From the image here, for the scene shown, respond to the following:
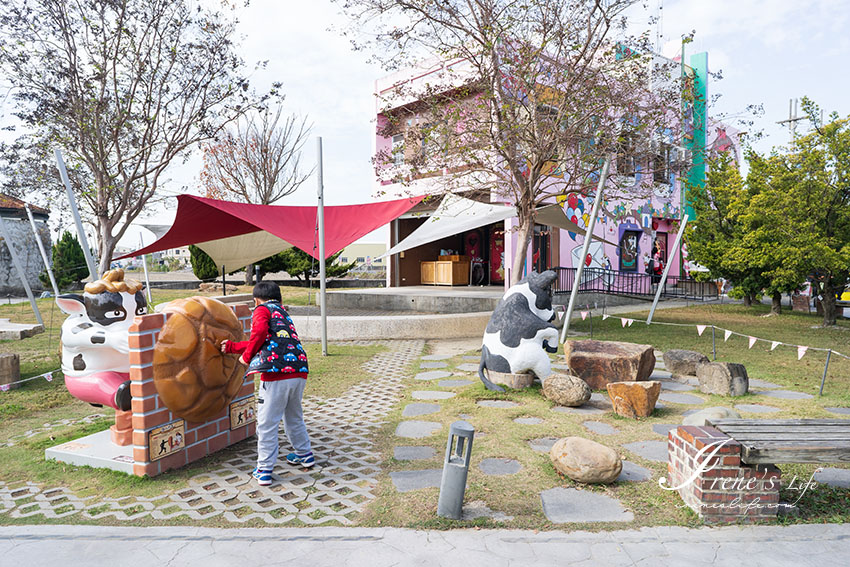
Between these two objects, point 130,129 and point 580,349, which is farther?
point 130,129

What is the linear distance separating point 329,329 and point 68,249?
16446 mm

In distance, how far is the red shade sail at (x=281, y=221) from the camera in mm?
7867

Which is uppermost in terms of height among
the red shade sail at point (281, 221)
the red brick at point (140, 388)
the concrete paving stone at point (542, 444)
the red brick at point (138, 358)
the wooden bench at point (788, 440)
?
the red shade sail at point (281, 221)

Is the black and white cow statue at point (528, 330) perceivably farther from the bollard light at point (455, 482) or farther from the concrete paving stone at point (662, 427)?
the bollard light at point (455, 482)

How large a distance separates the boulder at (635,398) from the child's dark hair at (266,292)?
129 inches

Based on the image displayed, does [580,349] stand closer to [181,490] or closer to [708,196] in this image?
[181,490]

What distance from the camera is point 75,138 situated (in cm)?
1023

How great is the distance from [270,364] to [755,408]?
15.4ft

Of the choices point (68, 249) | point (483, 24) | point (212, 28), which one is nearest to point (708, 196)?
point (483, 24)

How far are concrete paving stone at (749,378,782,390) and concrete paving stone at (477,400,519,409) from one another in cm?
307

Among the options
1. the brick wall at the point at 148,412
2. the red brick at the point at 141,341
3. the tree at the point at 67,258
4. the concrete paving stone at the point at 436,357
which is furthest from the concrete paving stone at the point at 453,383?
the tree at the point at 67,258

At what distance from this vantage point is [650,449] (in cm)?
400

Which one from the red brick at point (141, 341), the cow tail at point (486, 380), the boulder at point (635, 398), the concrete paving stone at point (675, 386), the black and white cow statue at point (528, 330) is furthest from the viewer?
the concrete paving stone at point (675, 386)

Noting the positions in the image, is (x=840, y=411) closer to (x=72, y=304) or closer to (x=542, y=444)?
(x=542, y=444)
